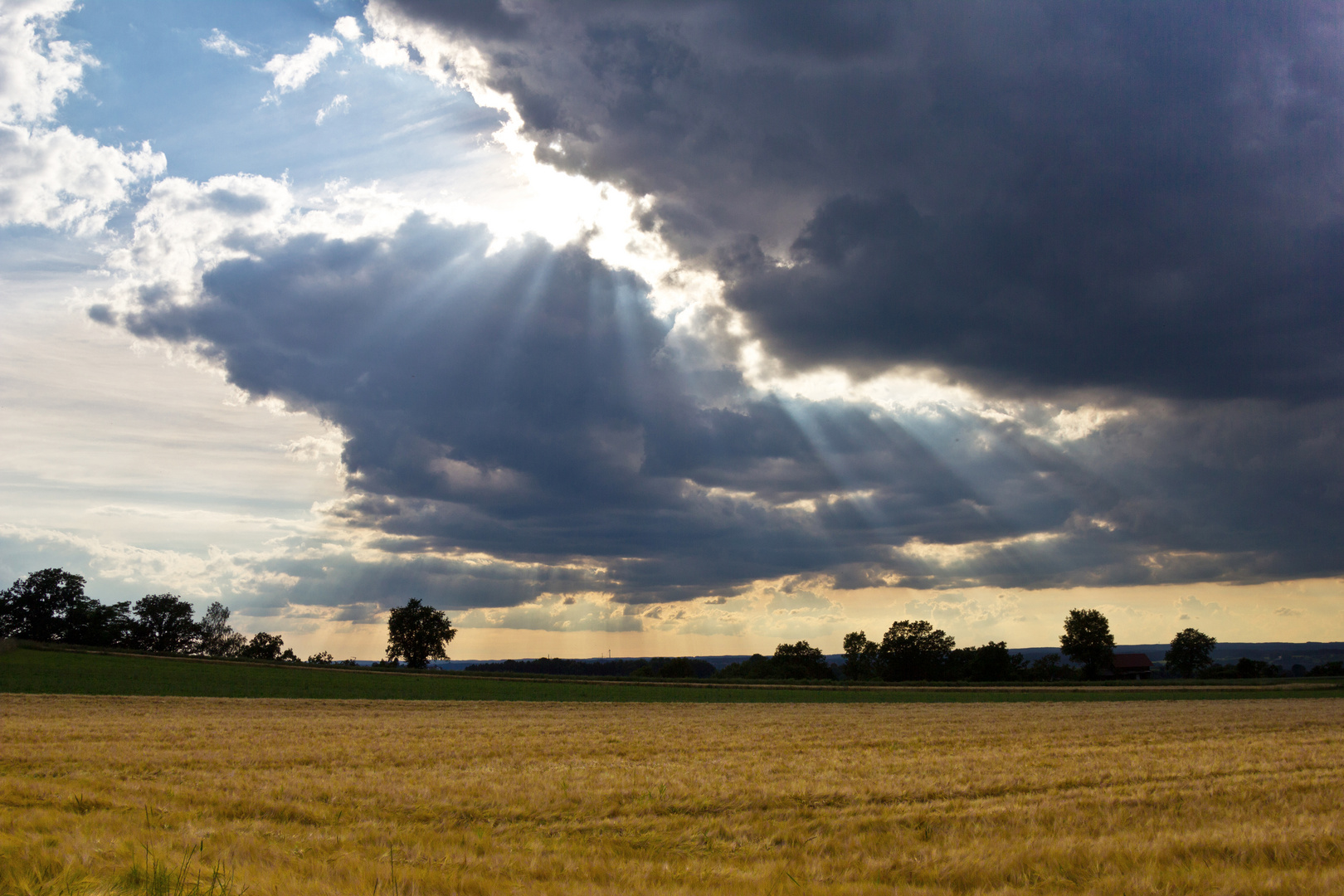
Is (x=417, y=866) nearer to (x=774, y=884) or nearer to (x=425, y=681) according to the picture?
(x=774, y=884)

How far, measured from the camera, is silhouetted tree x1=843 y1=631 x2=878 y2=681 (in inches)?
6304

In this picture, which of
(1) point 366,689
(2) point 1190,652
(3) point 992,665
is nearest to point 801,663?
(3) point 992,665

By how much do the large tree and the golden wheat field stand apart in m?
151

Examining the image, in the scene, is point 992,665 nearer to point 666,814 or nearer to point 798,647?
point 798,647

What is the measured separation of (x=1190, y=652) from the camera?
520ft

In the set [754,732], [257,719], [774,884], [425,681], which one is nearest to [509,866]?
[774,884]

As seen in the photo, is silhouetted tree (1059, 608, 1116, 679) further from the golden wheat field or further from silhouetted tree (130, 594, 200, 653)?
silhouetted tree (130, 594, 200, 653)

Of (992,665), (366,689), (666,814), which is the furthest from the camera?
(992,665)

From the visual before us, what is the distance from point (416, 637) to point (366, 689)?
313 feet

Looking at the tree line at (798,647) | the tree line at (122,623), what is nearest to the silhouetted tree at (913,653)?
the tree line at (798,647)

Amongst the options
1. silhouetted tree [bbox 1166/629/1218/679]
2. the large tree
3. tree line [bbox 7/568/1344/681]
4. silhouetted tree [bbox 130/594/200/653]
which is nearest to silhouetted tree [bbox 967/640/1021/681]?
tree line [bbox 7/568/1344/681]

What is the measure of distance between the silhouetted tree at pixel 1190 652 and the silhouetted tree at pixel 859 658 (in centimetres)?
6333

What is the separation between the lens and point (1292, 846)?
10195 millimetres

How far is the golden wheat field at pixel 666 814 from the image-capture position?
840 cm
